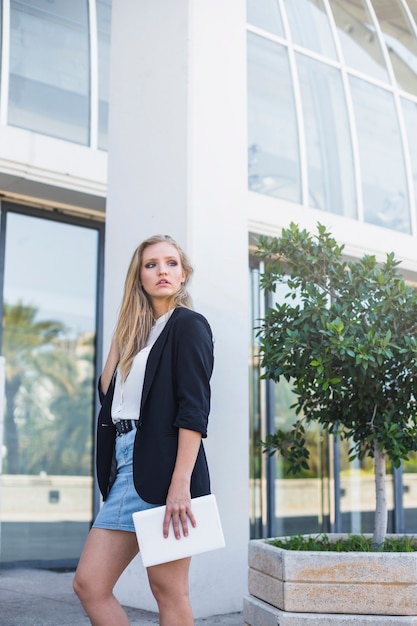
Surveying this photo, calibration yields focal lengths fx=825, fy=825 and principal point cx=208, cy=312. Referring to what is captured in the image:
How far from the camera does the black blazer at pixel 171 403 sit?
2.92 meters

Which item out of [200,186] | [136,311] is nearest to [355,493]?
[200,186]

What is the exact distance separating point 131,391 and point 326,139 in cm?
653

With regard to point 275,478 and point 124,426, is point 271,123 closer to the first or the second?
point 275,478

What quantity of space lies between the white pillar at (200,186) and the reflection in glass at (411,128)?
4649 mm

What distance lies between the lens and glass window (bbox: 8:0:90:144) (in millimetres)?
7039

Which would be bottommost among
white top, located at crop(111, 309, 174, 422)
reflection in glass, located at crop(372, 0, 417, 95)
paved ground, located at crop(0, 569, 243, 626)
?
paved ground, located at crop(0, 569, 243, 626)

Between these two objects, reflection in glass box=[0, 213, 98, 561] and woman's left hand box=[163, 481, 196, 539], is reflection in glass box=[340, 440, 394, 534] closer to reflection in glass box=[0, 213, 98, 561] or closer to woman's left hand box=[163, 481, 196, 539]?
reflection in glass box=[0, 213, 98, 561]

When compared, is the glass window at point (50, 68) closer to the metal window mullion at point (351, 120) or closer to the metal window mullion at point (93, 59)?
the metal window mullion at point (93, 59)

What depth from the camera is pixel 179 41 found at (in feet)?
18.5

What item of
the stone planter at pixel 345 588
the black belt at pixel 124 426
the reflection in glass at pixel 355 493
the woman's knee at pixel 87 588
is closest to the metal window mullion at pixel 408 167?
the reflection in glass at pixel 355 493

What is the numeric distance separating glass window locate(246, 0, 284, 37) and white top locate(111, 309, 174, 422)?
6175 mm

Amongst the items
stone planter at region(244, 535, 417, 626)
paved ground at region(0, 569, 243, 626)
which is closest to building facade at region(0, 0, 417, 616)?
paved ground at region(0, 569, 243, 626)

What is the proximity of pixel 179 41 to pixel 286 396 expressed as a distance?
4297mm

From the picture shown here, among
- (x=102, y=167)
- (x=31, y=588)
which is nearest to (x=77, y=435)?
(x=31, y=588)
